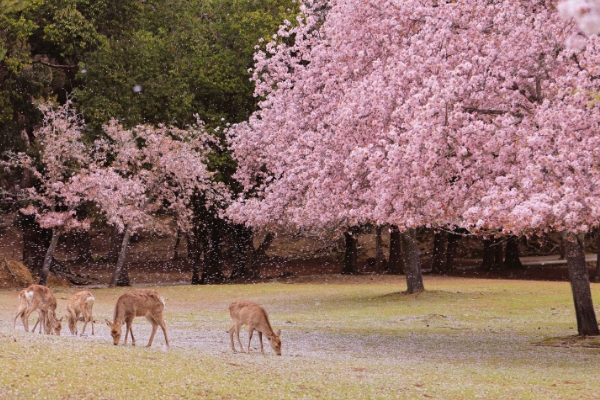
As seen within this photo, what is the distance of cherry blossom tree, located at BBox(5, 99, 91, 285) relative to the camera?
1657 inches

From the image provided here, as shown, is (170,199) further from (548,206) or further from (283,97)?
(548,206)

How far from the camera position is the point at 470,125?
54.5 ft

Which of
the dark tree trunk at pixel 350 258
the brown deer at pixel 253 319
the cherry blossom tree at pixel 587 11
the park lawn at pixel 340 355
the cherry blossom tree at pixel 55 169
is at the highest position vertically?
the cherry blossom tree at pixel 55 169

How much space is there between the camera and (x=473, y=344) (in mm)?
20875

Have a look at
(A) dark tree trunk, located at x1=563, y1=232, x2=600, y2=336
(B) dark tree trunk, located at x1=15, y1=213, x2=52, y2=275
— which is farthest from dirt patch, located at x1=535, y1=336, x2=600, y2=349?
(B) dark tree trunk, located at x1=15, y1=213, x2=52, y2=275

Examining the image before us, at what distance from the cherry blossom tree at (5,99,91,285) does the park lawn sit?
8.28 m

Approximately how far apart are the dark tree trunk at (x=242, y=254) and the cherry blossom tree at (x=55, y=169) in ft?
35.4

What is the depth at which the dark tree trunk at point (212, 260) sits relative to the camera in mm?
51406

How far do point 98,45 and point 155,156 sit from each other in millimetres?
7267

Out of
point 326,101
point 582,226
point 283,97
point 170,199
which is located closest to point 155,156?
point 170,199

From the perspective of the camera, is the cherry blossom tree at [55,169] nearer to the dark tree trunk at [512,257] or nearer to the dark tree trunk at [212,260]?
the dark tree trunk at [212,260]

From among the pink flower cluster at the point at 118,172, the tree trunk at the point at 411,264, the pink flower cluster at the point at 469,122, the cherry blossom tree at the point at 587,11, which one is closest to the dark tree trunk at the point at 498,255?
the pink flower cluster at the point at 118,172

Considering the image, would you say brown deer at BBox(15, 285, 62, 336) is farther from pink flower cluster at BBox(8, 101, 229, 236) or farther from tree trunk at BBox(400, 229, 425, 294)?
pink flower cluster at BBox(8, 101, 229, 236)

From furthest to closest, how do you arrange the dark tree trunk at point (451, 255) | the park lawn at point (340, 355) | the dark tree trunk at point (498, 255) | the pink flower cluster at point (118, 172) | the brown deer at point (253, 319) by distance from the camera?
the dark tree trunk at point (498, 255) < the dark tree trunk at point (451, 255) < the pink flower cluster at point (118, 172) < the brown deer at point (253, 319) < the park lawn at point (340, 355)
